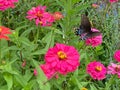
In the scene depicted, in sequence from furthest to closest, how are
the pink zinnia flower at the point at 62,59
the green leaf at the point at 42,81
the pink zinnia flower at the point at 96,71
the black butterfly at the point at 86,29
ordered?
the black butterfly at the point at 86,29 → the pink zinnia flower at the point at 96,71 → the green leaf at the point at 42,81 → the pink zinnia flower at the point at 62,59

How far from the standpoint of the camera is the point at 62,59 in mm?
1246

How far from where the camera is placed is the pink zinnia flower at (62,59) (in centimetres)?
122

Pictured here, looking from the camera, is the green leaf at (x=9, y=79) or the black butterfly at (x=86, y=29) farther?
the black butterfly at (x=86, y=29)

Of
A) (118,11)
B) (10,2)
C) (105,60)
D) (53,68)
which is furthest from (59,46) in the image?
(118,11)

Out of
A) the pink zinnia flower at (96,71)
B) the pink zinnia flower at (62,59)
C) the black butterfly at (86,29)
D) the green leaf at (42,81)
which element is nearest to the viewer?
the pink zinnia flower at (62,59)

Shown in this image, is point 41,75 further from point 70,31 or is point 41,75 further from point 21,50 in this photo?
point 70,31

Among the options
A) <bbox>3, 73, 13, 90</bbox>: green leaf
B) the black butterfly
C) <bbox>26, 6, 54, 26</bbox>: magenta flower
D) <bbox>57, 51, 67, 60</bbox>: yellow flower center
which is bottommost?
<bbox>3, 73, 13, 90</bbox>: green leaf

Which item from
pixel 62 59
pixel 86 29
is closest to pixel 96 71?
pixel 86 29

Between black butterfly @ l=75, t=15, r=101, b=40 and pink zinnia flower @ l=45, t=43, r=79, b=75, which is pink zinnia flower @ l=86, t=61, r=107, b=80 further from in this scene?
pink zinnia flower @ l=45, t=43, r=79, b=75

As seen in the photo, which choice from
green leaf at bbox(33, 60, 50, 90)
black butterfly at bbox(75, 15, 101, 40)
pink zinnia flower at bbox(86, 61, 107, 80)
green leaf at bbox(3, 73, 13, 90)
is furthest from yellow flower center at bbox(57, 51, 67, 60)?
black butterfly at bbox(75, 15, 101, 40)

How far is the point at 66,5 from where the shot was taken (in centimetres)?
202

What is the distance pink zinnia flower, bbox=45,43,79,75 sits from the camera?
1.22 metres

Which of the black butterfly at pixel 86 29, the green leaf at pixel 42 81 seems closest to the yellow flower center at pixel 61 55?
the green leaf at pixel 42 81

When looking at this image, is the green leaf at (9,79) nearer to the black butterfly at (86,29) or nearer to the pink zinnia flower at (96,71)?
the pink zinnia flower at (96,71)
